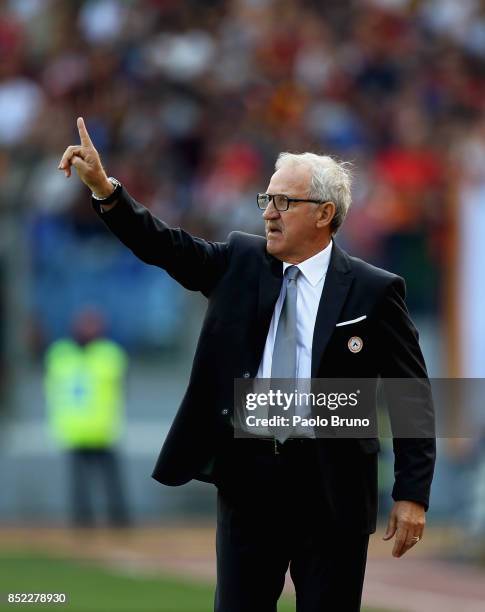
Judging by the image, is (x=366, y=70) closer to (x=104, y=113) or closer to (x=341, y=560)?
(x=104, y=113)

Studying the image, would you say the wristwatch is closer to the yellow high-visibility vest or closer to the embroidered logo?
the embroidered logo

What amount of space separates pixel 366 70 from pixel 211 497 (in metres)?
4.55

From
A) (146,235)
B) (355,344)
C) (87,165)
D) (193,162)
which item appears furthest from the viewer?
(193,162)

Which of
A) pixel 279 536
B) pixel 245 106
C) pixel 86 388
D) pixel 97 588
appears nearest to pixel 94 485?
pixel 86 388

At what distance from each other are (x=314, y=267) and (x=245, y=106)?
9585 mm

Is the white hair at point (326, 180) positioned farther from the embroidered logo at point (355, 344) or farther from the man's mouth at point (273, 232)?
the embroidered logo at point (355, 344)

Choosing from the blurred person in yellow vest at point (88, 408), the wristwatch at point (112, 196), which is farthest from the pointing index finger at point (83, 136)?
the blurred person in yellow vest at point (88, 408)

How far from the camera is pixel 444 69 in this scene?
14.6m

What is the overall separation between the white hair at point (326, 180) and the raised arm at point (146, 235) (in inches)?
14.7

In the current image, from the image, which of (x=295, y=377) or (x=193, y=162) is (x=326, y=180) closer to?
(x=295, y=377)

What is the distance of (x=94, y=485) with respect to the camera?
13922 mm

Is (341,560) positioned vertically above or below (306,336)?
below

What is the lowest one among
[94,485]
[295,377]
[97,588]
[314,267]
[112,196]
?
[97,588]

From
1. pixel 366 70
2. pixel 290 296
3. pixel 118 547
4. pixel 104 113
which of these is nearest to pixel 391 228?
pixel 366 70
